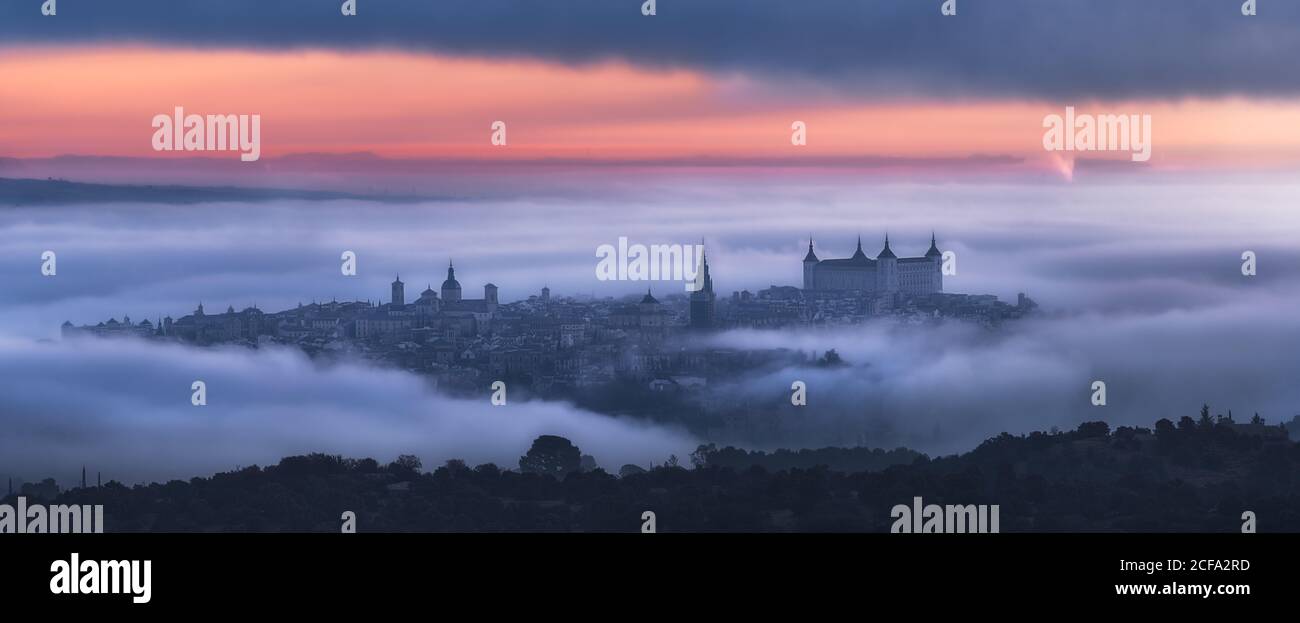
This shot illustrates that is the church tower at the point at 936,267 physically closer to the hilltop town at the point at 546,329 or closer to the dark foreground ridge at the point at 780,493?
the hilltop town at the point at 546,329

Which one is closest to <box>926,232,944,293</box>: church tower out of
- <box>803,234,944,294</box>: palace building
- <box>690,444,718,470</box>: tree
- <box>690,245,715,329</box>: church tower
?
<box>803,234,944,294</box>: palace building

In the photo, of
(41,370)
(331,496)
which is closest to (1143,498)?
(331,496)

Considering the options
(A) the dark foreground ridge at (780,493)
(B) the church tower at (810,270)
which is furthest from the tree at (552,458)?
(B) the church tower at (810,270)

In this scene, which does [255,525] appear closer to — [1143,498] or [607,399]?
[1143,498]

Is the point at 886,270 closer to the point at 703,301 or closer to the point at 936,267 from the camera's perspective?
the point at 936,267
